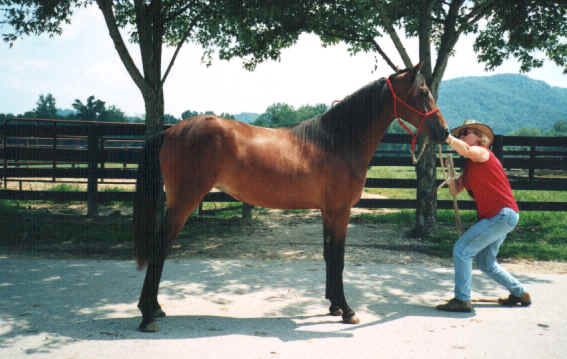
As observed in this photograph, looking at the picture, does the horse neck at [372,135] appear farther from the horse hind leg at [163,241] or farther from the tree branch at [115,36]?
the tree branch at [115,36]

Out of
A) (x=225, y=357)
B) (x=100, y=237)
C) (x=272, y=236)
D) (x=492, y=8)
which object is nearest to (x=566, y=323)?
(x=225, y=357)

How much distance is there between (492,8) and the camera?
282 inches

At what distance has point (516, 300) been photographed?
3844 millimetres

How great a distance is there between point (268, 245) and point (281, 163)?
3.31 metres

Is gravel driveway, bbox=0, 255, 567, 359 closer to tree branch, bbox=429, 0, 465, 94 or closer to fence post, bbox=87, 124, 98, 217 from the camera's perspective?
fence post, bbox=87, 124, 98, 217

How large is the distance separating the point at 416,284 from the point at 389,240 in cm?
244

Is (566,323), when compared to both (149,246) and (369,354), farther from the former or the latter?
(149,246)

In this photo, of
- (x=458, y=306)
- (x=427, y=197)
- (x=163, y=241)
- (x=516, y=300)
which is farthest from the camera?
(x=427, y=197)

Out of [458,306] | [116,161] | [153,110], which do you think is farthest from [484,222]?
[116,161]

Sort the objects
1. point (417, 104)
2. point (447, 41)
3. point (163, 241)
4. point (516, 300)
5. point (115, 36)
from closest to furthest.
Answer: point (163, 241), point (417, 104), point (516, 300), point (115, 36), point (447, 41)

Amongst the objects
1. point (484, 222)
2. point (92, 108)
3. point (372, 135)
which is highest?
point (92, 108)

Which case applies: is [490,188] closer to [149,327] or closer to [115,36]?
[149,327]

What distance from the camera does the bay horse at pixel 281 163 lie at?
3338mm

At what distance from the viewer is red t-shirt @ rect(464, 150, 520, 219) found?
366 centimetres
